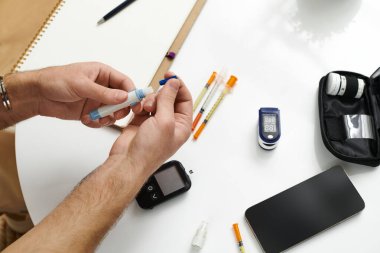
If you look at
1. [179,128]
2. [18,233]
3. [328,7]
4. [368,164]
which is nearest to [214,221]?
[179,128]

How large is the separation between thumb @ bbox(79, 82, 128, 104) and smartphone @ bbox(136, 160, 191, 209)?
0.58ft

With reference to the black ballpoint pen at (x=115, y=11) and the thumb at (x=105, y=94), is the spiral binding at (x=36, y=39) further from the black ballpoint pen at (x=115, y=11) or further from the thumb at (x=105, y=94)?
the thumb at (x=105, y=94)

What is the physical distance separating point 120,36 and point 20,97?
0.29m

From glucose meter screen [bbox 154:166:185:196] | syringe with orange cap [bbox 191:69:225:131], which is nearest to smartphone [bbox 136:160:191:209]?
glucose meter screen [bbox 154:166:185:196]

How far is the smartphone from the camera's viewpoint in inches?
28.2

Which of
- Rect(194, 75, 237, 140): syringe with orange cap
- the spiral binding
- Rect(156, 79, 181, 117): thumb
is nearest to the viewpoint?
Rect(156, 79, 181, 117): thumb

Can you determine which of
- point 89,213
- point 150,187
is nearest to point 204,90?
point 150,187

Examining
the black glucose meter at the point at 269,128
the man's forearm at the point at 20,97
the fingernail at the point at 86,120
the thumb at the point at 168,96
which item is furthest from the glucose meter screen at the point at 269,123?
the man's forearm at the point at 20,97

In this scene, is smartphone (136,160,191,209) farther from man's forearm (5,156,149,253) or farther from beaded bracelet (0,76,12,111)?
beaded bracelet (0,76,12,111)

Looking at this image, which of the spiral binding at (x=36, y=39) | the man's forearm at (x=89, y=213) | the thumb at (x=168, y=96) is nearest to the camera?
the man's forearm at (x=89, y=213)

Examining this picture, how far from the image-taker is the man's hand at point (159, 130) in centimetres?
65

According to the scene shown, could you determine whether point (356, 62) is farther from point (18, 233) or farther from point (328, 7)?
point (18, 233)

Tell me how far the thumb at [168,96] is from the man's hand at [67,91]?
0.24 feet

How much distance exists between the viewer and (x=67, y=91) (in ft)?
2.42
